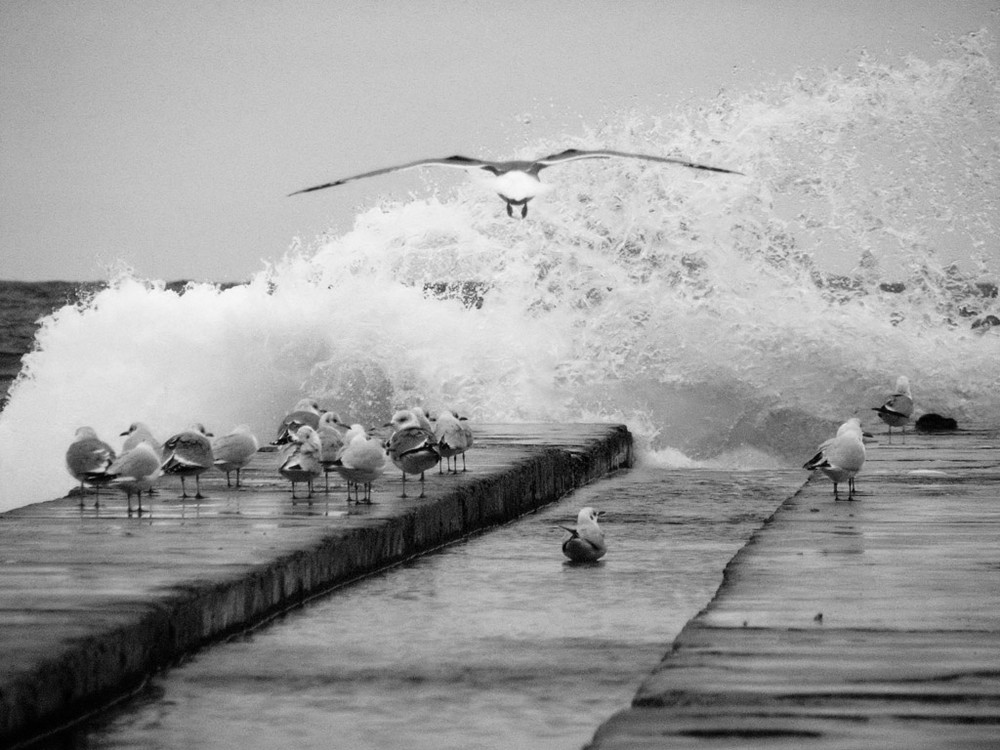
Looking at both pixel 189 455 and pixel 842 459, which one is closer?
pixel 189 455

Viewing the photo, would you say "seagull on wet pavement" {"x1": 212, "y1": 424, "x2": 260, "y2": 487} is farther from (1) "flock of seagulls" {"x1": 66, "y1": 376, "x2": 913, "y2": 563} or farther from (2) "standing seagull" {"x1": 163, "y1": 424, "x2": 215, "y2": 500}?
(2) "standing seagull" {"x1": 163, "y1": 424, "x2": 215, "y2": 500}

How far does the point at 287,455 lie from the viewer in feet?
31.6

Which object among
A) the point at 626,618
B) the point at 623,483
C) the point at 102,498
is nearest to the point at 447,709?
the point at 626,618

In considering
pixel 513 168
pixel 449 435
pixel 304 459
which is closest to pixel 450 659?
pixel 304 459

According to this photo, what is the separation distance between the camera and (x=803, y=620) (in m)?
5.75

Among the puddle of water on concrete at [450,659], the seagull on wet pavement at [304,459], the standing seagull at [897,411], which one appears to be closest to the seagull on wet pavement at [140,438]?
the seagull on wet pavement at [304,459]

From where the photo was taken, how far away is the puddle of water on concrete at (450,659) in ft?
17.3

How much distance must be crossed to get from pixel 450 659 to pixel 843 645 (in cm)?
168

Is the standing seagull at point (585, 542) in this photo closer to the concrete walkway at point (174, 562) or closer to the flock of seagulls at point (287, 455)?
the concrete walkway at point (174, 562)

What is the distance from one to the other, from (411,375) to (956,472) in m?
9.55

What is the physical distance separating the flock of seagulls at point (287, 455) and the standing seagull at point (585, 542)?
1.14 metres

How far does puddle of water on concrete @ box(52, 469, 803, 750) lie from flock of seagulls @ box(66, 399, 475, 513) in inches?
25.3

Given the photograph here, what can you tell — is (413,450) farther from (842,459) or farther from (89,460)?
(842,459)

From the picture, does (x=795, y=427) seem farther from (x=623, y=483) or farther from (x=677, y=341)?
(x=623, y=483)
